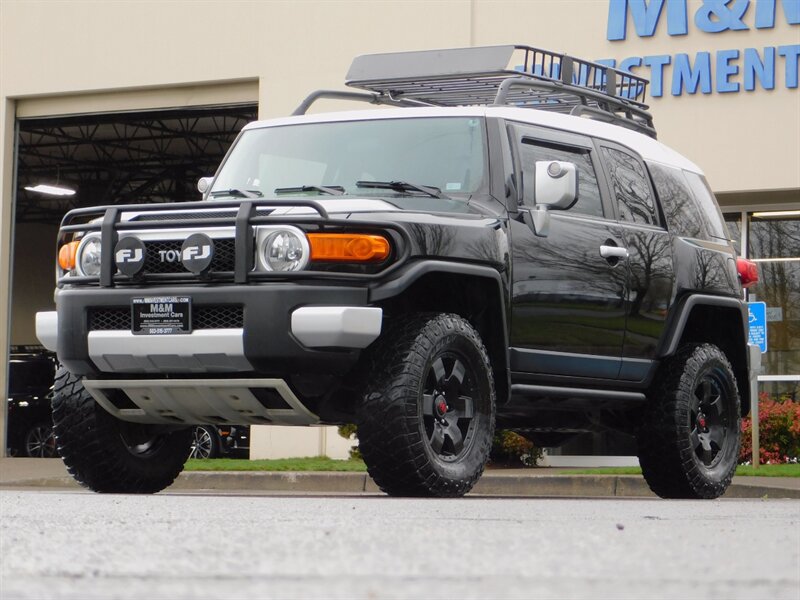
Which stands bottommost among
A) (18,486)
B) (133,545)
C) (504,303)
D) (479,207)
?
(18,486)

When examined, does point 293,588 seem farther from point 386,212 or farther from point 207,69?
point 207,69

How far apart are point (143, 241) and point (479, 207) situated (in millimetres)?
1700

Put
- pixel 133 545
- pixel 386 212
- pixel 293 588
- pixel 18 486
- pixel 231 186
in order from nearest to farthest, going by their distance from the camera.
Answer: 1. pixel 293 588
2. pixel 133 545
3. pixel 386 212
4. pixel 231 186
5. pixel 18 486

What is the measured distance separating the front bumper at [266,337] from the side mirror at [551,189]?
133cm

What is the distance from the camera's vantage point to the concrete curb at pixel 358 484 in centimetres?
1464

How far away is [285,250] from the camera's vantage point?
728 centimetres

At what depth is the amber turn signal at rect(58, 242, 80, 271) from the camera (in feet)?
26.3

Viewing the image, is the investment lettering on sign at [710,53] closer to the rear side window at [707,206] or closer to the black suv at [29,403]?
the rear side window at [707,206]

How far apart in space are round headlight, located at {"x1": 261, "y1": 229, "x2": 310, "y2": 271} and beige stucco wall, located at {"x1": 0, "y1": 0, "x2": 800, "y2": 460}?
13.1 metres

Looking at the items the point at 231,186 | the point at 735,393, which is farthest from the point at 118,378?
the point at 735,393

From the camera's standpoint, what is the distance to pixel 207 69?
22.2 meters

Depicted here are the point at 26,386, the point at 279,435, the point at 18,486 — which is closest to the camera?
the point at 18,486

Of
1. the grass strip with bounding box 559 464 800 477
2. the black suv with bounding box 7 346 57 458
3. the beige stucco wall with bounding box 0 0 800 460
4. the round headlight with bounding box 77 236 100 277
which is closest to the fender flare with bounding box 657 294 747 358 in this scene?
the round headlight with bounding box 77 236 100 277

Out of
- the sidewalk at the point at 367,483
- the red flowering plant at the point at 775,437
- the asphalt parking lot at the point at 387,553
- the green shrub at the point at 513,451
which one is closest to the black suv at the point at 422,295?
the asphalt parking lot at the point at 387,553
